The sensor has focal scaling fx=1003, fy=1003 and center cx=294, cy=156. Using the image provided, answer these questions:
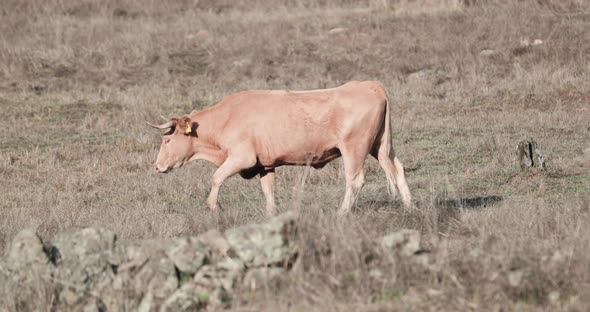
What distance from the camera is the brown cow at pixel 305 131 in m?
10.7

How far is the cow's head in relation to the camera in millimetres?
11344

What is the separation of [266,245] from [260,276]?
0.25m

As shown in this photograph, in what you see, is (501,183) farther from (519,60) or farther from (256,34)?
(256,34)

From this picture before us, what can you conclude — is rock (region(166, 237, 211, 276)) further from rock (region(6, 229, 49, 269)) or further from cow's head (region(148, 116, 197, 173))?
cow's head (region(148, 116, 197, 173))

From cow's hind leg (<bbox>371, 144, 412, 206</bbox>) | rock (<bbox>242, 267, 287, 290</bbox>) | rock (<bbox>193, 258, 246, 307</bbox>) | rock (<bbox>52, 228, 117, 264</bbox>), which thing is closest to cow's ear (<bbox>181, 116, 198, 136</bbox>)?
cow's hind leg (<bbox>371, 144, 412, 206</bbox>)

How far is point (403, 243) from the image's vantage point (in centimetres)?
721

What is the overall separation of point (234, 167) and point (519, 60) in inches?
495

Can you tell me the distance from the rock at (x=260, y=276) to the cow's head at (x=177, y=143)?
14.7 ft

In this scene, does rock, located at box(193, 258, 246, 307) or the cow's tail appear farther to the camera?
the cow's tail

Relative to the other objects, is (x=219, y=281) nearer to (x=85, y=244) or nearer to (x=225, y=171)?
(x=85, y=244)

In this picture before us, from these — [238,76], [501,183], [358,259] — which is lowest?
[238,76]

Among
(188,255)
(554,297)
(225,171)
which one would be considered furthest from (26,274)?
(225,171)

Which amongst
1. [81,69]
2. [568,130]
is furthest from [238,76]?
[568,130]

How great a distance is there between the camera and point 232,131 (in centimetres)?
1102
